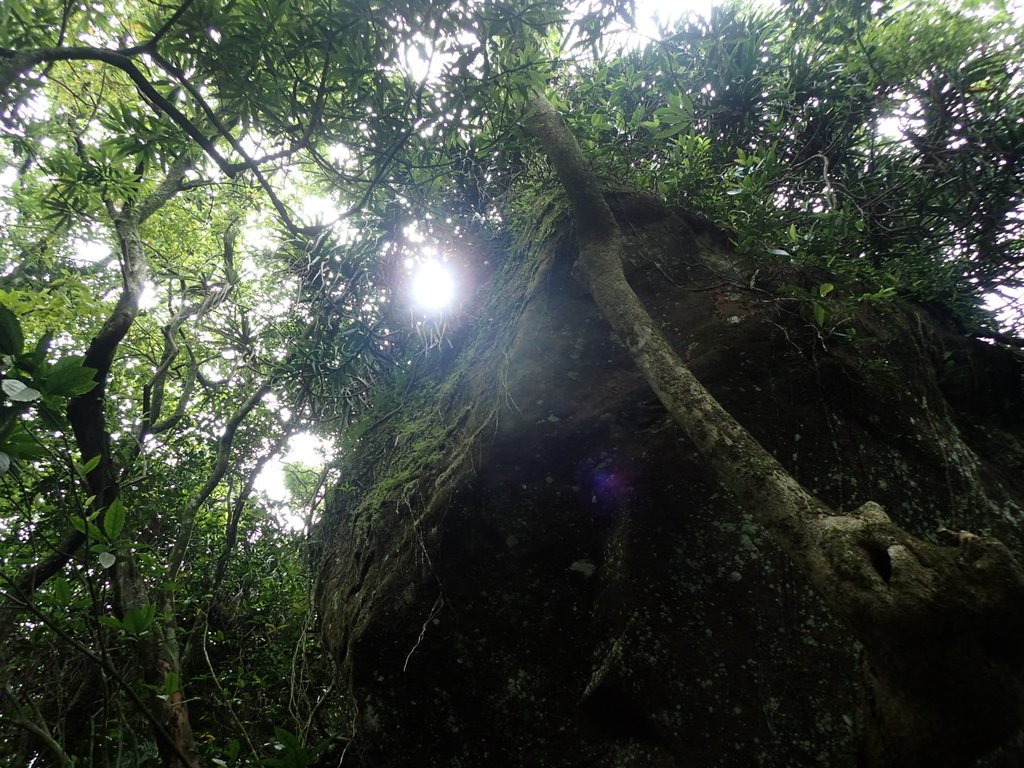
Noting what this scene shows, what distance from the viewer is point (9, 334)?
1443mm

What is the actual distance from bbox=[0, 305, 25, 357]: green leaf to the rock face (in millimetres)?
2237

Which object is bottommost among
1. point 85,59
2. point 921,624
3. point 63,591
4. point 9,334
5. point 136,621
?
point 921,624

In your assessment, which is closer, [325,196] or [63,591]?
[63,591]

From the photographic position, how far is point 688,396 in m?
2.22

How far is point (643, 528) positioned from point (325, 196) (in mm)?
5216

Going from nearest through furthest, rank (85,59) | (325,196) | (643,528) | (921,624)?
(921,624), (85,59), (643,528), (325,196)

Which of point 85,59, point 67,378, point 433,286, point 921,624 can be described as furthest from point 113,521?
point 433,286

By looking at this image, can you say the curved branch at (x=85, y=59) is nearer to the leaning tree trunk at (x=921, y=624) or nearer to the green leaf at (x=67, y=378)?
the green leaf at (x=67, y=378)

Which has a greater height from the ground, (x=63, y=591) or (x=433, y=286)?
(x=433, y=286)

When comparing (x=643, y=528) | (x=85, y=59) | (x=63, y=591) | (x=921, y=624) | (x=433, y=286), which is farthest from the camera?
(x=433, y=286)

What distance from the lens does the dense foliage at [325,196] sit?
107 inches

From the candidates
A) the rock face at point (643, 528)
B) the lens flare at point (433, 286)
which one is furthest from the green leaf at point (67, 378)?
the lens flare at point (433, 286)

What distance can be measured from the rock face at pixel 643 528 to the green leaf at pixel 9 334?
88.1 inches

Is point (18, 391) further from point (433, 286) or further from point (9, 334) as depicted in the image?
point (433, 286)
